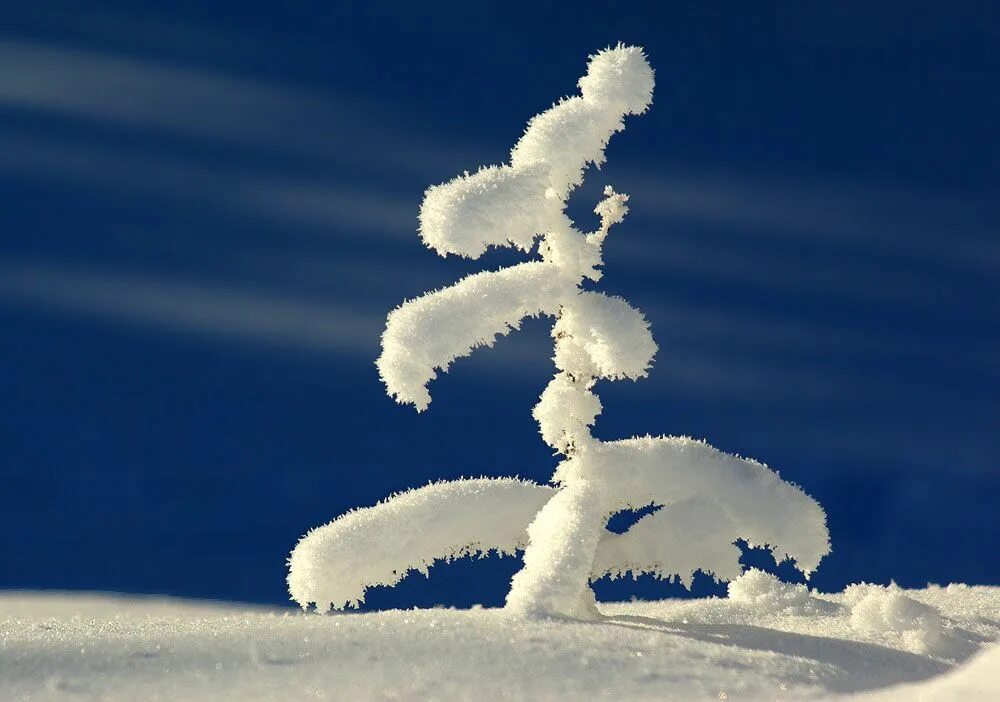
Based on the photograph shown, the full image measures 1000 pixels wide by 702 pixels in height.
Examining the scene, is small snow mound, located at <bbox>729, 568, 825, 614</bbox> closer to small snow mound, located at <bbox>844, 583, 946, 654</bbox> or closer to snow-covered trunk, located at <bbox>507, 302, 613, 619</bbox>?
small snow mound, located at <bbox>844, 583, 946, 654</bbox>

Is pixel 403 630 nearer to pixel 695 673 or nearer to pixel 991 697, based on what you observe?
pixel 695 673

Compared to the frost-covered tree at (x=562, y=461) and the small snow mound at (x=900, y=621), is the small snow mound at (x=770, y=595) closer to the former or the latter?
the small snow mound at (x=900, y=621)

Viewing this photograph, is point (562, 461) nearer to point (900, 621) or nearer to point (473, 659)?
point (473, 659)

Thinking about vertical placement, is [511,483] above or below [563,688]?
above

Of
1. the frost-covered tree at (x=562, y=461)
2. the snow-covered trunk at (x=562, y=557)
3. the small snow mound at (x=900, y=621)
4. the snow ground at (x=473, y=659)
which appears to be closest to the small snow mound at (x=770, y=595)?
the small snow mound at (x=900, y=621)

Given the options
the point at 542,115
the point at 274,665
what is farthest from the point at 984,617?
the point at 274,665

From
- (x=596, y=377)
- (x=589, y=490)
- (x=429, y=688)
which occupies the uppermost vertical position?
(x=596, y=377)
